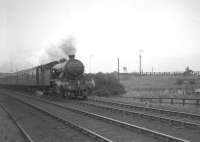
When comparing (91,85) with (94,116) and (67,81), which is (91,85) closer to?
(67,81)

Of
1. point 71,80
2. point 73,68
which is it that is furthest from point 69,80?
point 73,68

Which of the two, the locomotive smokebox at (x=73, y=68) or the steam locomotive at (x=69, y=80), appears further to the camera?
the locomotive smokebox at (x=73, y=68)

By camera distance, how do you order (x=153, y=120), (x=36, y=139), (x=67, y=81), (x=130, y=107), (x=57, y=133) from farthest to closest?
(x=67, y=81), (x=130, y=107), (x=153, y=120), (x=57, y=133), (x=36, y=139)

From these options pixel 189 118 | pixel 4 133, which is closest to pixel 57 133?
pixel 4 133

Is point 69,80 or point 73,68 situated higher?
point 73,68

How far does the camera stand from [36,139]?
400 inches

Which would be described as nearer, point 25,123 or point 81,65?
point 25,123

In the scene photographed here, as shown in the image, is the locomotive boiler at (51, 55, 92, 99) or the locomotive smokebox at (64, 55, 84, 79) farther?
the locomotive smokebox at (64, 55, 84, 79)

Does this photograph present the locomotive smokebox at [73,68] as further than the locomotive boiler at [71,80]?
Yes

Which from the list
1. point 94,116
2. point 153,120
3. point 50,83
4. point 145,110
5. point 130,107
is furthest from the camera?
point 50,83

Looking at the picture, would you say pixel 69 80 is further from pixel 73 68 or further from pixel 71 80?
pixel 73 68

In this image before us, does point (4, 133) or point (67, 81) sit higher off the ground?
point (67, 81)

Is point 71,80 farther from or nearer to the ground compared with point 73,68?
nearer to the ground

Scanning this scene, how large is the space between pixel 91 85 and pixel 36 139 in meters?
15.9
